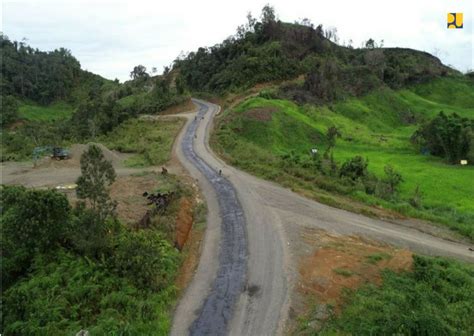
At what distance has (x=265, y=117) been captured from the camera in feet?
198

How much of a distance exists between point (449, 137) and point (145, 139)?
3899 cm

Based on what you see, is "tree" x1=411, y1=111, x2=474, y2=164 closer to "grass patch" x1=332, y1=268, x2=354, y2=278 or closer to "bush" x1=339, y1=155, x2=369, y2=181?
"bush" x1=339, y1=155, x2=369, y2=181

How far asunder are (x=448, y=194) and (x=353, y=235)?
63.9 feet

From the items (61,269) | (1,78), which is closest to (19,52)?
(1,78)

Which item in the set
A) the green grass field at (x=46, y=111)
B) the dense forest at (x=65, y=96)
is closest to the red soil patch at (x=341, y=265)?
the dense forest at (x=65, y=96)

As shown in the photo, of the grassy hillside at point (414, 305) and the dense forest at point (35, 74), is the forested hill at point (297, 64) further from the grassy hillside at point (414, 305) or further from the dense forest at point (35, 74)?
the grassy hillside at point (414, 305)

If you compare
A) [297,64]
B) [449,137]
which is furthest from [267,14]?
[449,137]

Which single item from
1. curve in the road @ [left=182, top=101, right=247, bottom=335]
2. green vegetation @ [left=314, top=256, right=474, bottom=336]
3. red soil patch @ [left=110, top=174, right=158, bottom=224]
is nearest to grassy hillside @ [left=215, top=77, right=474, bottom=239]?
curve in the road @ [left=182, top=101, right=247, bottom=335]

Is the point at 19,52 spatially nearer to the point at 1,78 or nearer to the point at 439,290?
the point at 1,78

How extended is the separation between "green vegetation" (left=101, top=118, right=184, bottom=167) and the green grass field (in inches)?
1868

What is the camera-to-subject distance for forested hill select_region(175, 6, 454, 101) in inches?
3267

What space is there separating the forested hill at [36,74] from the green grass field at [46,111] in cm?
359

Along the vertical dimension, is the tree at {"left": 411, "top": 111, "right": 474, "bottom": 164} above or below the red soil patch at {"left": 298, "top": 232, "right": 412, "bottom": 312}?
above

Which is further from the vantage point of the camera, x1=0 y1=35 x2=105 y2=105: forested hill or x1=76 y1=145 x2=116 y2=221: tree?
x1=0 y1=35 x2=105 y2=105: forested hill
